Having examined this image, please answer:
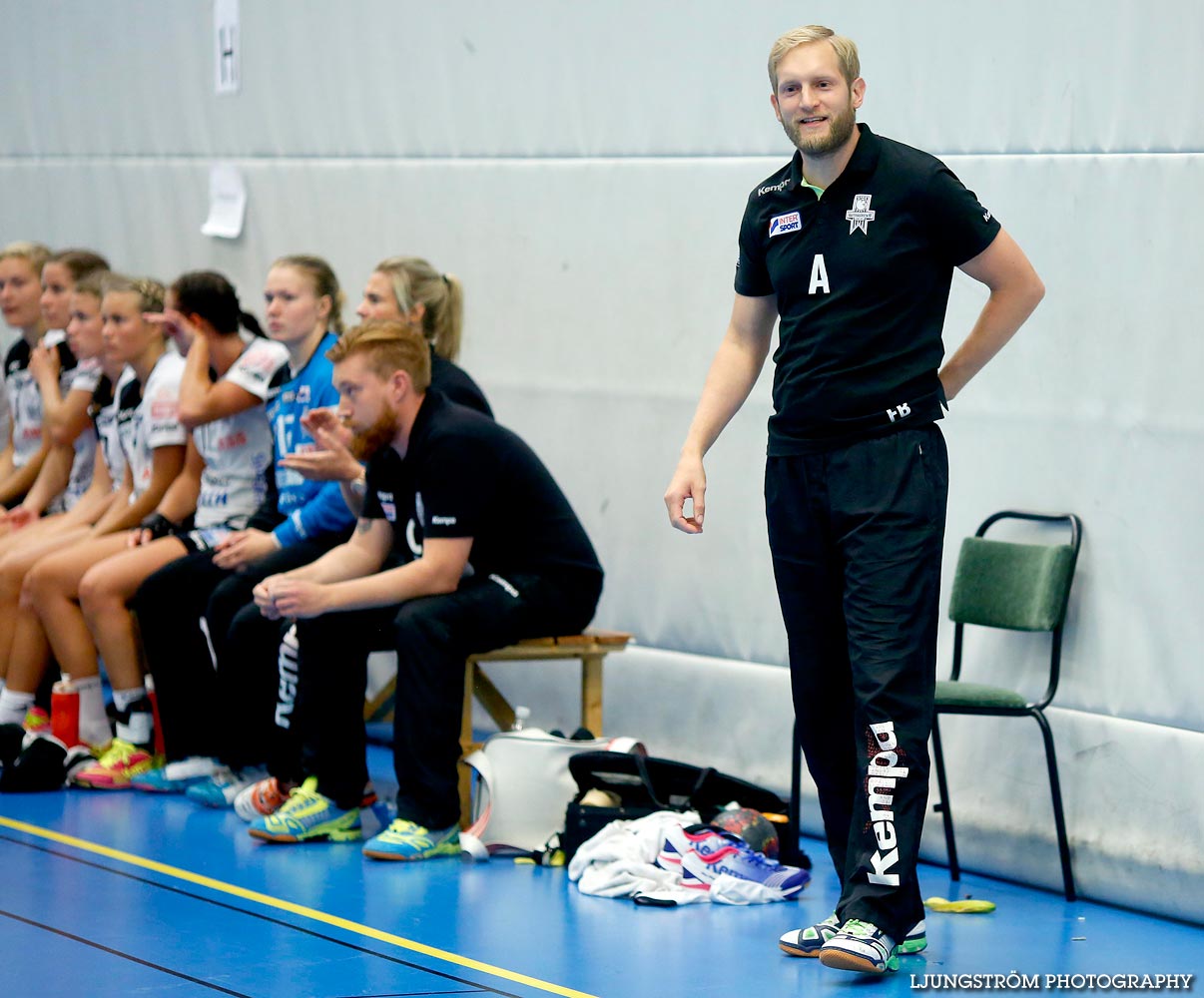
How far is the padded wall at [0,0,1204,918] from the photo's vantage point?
425 centimetres

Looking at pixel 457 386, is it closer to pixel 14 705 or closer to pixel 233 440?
pixel 233 440

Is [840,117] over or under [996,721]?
over

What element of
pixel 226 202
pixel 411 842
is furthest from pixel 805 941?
pixel 226 202

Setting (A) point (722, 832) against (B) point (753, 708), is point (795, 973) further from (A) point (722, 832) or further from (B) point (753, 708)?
(B) point (753, 708)

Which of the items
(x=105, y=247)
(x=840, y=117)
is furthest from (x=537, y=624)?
(x=105, y=247)

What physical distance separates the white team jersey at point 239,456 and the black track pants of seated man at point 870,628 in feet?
8.76

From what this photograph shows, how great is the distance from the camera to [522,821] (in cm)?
470

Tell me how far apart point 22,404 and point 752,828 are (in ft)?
13.6

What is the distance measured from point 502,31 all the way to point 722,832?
3.10m

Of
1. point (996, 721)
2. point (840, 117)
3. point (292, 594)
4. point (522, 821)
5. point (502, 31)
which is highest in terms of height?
point (502, 31)

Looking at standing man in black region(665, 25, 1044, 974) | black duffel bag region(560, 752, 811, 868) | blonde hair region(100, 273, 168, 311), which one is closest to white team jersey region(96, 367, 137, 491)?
blonde hair region(100, 273, 168, 311)

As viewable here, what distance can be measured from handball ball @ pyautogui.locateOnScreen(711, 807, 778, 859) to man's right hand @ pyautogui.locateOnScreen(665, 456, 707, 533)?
1.14m

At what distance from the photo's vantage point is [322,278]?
5660mm

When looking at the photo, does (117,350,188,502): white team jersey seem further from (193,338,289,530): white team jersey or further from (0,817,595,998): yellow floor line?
(0,817,595,998): yellow floor line
